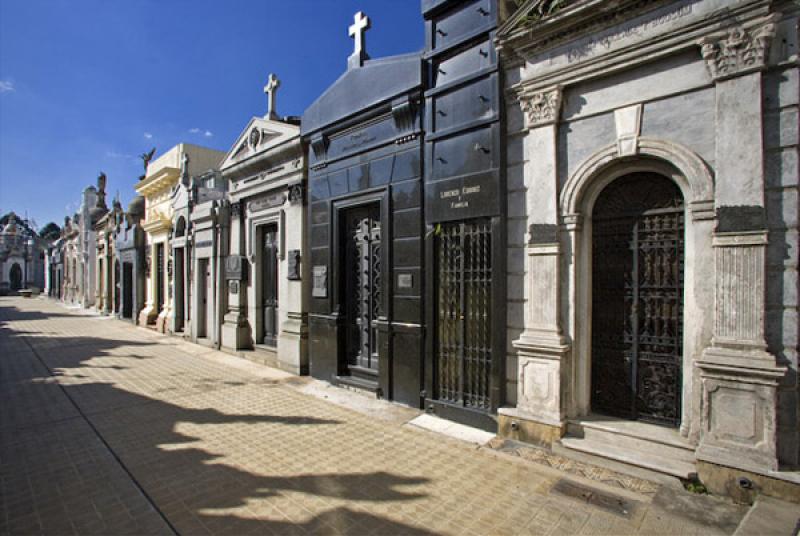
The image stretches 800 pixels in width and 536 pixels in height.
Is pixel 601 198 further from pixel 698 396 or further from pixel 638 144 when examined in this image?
pixel 698 396

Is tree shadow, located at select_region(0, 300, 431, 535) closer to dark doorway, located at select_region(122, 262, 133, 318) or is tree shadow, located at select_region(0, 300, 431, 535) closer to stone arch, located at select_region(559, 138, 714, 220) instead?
stone arch, located at select_region(559, 138, 714, 220)

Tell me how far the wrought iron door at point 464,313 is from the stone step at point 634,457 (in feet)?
3.67

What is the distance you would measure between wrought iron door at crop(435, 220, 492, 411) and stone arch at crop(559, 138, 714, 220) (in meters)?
1.09

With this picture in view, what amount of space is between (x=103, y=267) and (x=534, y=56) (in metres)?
25.5

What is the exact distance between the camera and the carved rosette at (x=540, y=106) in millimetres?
4633

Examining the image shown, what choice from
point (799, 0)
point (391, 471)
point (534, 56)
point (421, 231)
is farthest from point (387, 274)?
point (799, 0)

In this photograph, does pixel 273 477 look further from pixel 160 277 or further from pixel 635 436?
pixel 160 277

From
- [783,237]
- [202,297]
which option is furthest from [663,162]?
[202,297]

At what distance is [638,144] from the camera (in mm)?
4086

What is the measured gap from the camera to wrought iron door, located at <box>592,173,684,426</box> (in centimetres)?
411

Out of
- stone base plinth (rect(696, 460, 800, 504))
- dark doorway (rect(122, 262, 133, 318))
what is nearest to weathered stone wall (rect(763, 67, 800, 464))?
stone base plinth (rect(696, 460, 800, 504))

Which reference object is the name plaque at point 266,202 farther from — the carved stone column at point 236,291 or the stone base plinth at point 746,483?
the stone base plinth at point 746,483

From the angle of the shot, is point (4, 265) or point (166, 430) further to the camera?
point (4, 265)

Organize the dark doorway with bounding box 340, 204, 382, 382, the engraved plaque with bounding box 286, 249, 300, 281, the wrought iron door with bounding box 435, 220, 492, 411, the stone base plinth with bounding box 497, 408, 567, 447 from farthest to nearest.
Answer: the engraved plaque with bounding box 286, 249, 300, 281, the dark doorway with bounding box 340, 204, 382, 382, the wrought iron door with bounding box 435, 220, 492, 411, the stone base plinth with bounding box 497, 408, 567, 447
